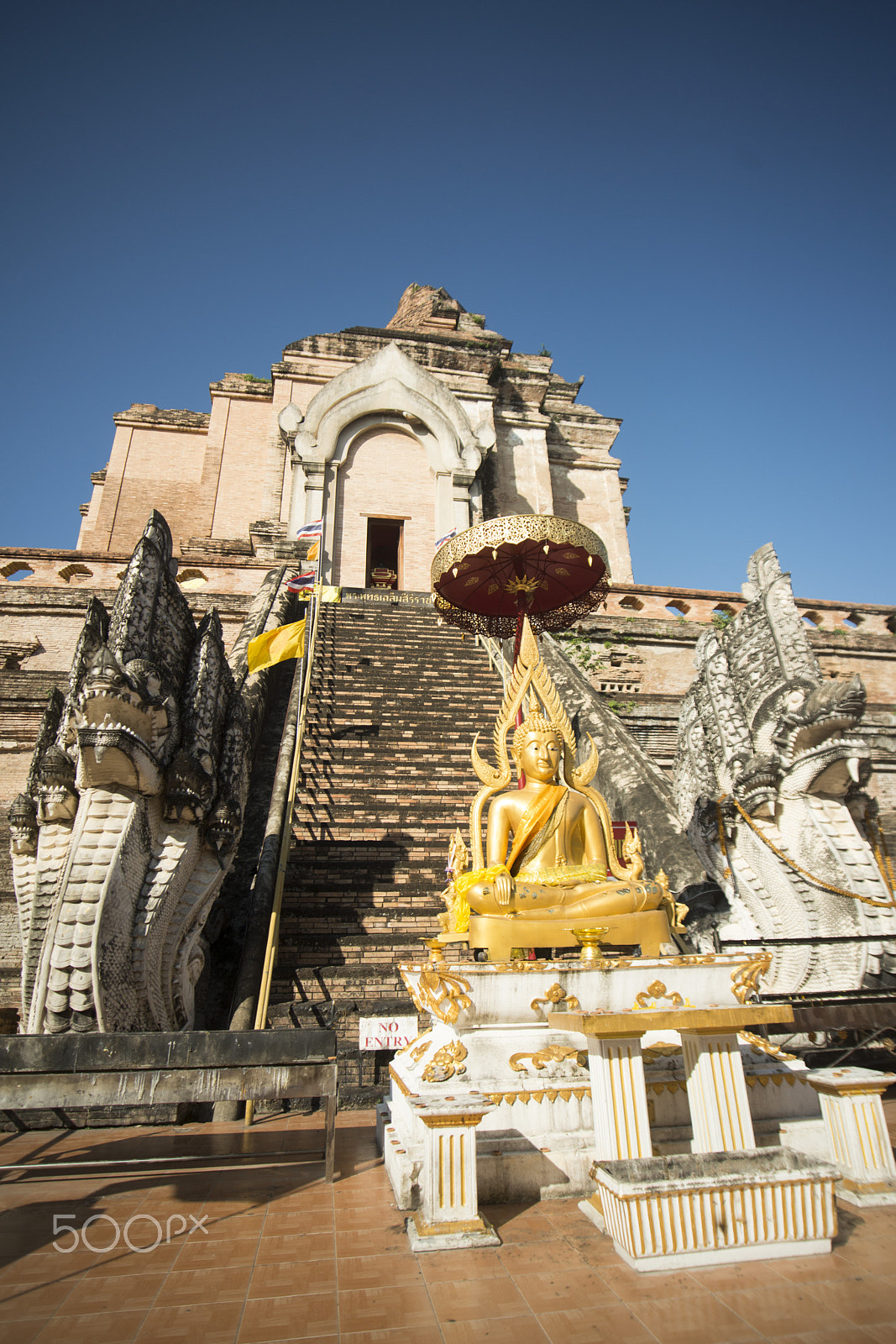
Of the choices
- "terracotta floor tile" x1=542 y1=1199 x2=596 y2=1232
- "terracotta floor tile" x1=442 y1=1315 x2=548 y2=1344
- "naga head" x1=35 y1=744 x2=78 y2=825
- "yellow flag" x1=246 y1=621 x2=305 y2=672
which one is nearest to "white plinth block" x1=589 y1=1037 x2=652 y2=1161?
"terracotta floor tile" x1=542 y1=1199 x2=596 y2=1232

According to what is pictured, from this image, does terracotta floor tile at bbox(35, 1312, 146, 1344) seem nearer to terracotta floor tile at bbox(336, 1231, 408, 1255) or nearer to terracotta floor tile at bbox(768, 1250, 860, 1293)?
terracotta floor tile at bbox(336, 1231, 408, 1255)

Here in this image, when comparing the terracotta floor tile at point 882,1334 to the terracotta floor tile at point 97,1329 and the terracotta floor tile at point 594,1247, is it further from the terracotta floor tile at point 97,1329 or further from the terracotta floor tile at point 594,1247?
the terracotta floor tile at point 97,1329

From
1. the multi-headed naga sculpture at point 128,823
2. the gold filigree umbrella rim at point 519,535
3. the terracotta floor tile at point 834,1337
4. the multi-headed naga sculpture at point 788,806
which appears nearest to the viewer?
the terracotta floor tile at point 834,1337

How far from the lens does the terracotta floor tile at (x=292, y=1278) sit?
2512 millimetres

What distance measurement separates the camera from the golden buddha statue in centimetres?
420

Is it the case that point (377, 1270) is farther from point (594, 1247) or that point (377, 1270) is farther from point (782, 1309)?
point (782, 1309)

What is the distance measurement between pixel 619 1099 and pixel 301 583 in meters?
11.1

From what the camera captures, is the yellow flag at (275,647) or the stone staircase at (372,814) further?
the yellow flag at (275,647)

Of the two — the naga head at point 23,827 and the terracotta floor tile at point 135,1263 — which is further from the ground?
the naga head at point 23,827

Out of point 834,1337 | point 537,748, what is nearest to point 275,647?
point 537,748

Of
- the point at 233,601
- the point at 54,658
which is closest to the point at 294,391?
the point at 233,601

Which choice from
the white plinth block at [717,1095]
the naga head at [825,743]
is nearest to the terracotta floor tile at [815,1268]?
the white plinth block at [717,1095]

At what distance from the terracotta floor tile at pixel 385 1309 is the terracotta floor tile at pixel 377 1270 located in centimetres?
5

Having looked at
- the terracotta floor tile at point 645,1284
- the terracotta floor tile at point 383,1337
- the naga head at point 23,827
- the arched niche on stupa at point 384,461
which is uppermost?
the arched niche on stupa at point 384,461
